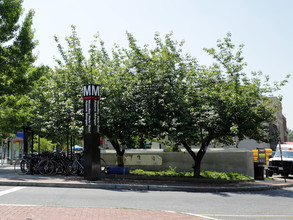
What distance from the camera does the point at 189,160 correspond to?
20.1 metres

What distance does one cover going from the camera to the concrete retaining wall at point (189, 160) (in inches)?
744

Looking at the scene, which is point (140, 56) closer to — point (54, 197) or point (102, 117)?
point (102, 117)

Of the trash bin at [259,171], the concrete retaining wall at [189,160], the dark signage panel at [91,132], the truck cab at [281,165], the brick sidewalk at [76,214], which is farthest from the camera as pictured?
the truck cab at [281,165]

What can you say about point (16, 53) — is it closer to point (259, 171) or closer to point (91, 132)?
point (91, 132)

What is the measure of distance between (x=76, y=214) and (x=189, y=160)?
44.8 ft

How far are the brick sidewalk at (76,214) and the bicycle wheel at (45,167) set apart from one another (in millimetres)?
9315

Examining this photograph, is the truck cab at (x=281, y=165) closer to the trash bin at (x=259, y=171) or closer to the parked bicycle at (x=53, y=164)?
the trash bin at (x=259, y=171)

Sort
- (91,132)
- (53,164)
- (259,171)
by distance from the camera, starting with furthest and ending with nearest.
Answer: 1. (259,171)
2. (53,164)
3. (91,132)

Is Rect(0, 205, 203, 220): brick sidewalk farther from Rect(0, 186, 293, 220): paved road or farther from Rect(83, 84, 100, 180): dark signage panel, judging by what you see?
Rect(83, 84, 100, 180): dark signage panel

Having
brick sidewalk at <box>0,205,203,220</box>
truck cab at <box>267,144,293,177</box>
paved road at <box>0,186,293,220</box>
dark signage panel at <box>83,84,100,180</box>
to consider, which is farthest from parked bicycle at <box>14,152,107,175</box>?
truck cab at <box>267,144,293,177</box>

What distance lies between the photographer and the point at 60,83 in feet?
60.1

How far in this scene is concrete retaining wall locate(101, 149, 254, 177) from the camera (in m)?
18.9

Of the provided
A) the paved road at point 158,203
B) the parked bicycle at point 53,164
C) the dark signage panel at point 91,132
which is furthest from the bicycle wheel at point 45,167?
the paved road at point 158,203

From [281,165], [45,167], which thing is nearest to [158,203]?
[45,167]
